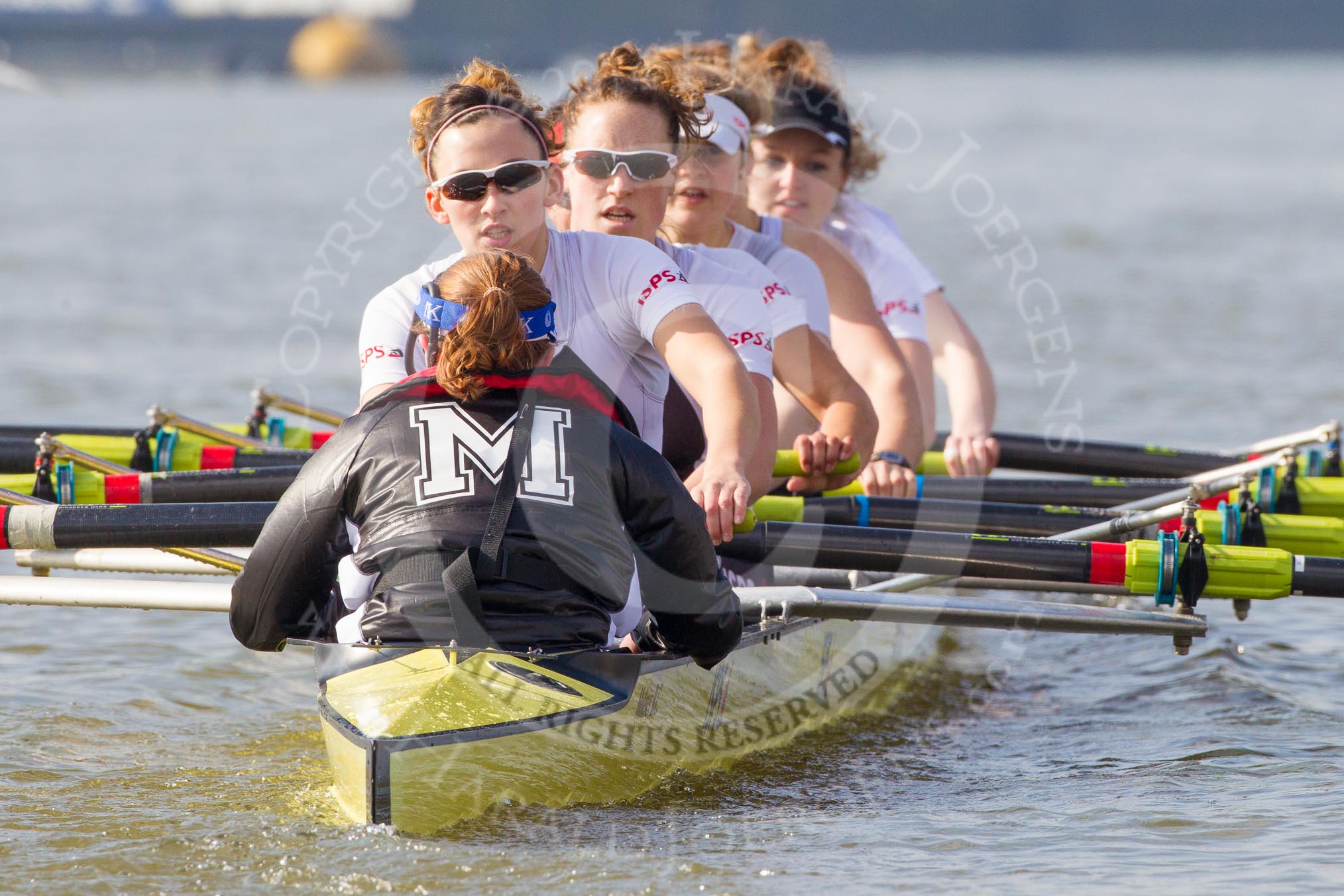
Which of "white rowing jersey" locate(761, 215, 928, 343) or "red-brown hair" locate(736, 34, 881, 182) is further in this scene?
"white rowing jersey" locate(761, 215, 928, 343)

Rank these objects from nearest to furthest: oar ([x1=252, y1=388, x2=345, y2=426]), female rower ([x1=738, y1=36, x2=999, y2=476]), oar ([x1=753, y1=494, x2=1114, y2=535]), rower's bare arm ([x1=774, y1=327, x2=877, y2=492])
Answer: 1. oar ([x1=753, y1=494, x2=1114, y2=535])
2. rower's bare arm ([x1=774, y1=327, x2=877, y2=492])
3. female rower ([x1=738, y1=36, x2=999, y2=476])
4. oar ([x1=252, y1=388, x2=345, y2=426])

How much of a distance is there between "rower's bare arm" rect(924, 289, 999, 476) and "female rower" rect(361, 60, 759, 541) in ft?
8.57

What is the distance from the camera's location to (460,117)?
13.1ft

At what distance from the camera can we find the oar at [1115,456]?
6.80m

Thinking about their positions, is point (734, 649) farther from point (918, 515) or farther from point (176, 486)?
point (176, 486)

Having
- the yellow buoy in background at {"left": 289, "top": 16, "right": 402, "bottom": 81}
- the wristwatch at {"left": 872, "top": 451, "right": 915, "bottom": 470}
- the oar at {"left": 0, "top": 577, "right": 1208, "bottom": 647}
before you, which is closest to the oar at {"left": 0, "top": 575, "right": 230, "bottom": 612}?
the oar at {"left": 0, "top": 577, "right": 1208, "bottom": 647}

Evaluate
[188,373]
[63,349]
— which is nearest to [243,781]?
[188,373]

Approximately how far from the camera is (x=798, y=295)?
5352mm

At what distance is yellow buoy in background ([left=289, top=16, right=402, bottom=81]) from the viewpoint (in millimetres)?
62844

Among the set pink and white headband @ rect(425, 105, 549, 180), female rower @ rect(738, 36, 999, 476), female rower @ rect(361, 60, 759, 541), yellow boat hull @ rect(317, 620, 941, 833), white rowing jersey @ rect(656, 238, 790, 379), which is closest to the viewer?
yellow boat hull @ rect(317, 620, 941, 833)

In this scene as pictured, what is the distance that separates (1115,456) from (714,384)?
136 inches

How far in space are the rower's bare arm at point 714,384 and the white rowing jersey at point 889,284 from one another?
9.76 ft

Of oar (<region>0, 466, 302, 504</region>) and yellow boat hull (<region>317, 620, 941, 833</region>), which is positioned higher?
oar (<region>0, 466, 302, 504</region>)

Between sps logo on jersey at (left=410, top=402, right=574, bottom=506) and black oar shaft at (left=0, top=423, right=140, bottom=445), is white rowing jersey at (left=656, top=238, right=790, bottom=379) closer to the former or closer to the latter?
sps logo on jersey at (left=410, top=402, right=574, bottom=506)
